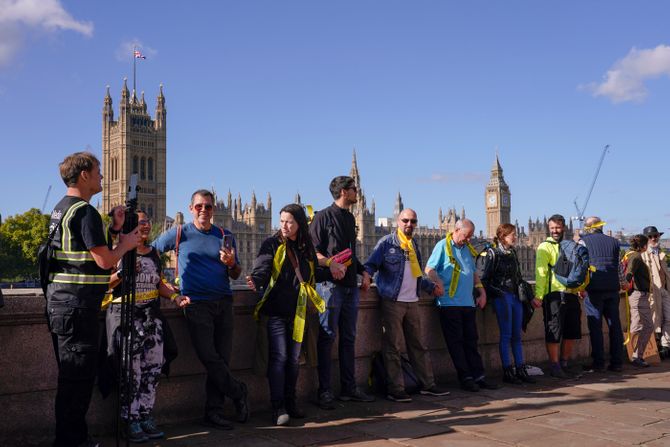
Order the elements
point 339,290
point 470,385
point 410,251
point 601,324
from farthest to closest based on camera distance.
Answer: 1. point 601,324
2. point 470,385
3. point 410,251
4. point 339,290

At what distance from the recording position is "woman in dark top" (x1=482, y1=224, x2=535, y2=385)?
7102 mm

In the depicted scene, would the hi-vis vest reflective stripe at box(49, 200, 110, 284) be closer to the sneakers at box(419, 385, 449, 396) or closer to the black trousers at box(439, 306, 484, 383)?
the sneakers at box(419, 385, 449, 396)

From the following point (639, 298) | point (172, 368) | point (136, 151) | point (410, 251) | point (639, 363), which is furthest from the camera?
point (136, 151)

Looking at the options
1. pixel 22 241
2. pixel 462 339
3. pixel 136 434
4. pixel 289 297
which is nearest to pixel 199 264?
pixel 289 297

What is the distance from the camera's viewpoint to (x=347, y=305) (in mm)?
5902

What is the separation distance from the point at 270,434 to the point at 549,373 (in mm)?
4019

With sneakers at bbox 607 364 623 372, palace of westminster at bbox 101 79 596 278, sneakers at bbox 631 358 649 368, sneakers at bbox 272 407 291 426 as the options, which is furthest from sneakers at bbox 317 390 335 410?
palace of westminster at bbox 101 79 596 278

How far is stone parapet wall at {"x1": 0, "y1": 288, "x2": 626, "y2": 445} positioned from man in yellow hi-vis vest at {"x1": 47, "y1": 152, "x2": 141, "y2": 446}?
591mm

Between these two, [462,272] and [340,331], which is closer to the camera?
[340,331]

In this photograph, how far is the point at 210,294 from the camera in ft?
16.7

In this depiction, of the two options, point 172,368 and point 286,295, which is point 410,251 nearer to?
point 286,295

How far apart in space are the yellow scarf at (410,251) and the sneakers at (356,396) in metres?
1.13

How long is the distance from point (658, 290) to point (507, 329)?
132 inches

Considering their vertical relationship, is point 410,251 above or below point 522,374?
above
